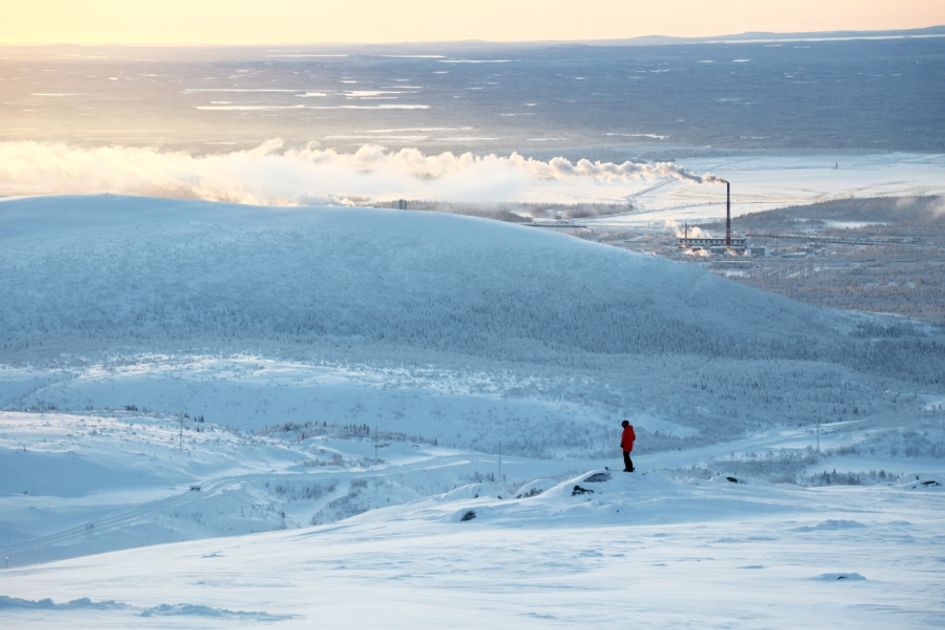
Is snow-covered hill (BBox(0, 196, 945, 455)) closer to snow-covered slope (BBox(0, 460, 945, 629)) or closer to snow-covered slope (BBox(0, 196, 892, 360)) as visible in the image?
snow-covered slope (BBox(0, 196, 892, 360))

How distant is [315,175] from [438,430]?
7201cm

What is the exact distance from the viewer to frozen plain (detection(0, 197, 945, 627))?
1306cm

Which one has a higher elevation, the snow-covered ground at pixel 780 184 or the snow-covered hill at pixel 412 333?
the snow-covered ground at pixel 780 184

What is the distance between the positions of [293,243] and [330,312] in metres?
7.14

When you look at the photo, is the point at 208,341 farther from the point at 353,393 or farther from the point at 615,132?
the point at 615,132

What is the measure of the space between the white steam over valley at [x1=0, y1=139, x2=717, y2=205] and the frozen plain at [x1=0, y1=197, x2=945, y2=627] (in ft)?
115

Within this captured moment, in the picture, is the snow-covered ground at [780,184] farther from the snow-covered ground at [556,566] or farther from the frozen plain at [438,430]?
the snow-covered ground at [556,566]

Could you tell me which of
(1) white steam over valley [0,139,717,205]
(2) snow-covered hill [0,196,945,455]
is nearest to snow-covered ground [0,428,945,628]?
(2) snow-covered hill [0,196,945,455]

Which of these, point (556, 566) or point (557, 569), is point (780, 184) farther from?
point (557, 569)

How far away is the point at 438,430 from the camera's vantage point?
29.6m

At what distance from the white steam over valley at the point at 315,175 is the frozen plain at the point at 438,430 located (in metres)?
35.0

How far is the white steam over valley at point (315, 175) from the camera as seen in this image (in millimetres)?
89875

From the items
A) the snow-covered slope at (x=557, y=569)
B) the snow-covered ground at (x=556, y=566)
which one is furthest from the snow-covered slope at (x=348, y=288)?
the snow-covered slope at (x=557, y=569)

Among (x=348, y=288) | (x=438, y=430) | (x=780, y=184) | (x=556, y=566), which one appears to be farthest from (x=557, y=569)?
(x=780, y=184)
